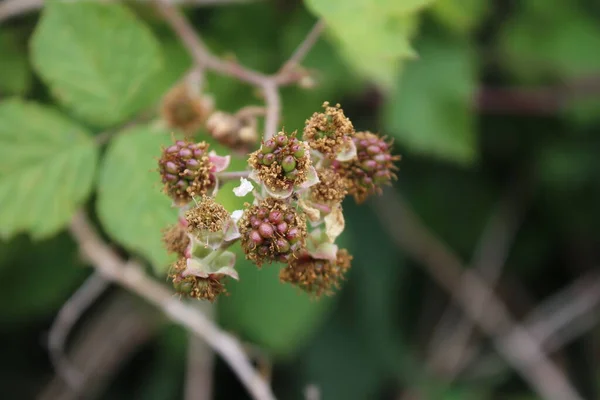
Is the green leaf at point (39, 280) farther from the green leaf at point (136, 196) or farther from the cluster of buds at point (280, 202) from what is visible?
the cluster of buds at point (280, 202)

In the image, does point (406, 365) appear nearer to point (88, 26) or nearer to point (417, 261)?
point (417, 261)

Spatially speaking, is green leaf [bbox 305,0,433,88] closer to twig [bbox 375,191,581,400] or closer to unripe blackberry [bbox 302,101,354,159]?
unripe blackberry [bbox 302,101,354,159]

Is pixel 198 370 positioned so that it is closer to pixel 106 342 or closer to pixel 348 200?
pixel 106 342

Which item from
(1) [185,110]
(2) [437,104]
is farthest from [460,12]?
(1) [185,110]

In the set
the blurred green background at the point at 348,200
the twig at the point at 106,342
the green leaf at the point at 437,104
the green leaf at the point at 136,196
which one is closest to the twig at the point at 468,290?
the blurred green background at the point at 348,200

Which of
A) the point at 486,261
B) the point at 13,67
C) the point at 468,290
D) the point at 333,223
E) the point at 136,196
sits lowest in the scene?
the point at 13,67

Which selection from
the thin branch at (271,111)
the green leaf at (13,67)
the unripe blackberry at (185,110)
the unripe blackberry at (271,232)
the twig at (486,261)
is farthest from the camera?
the twig at (486,261)
